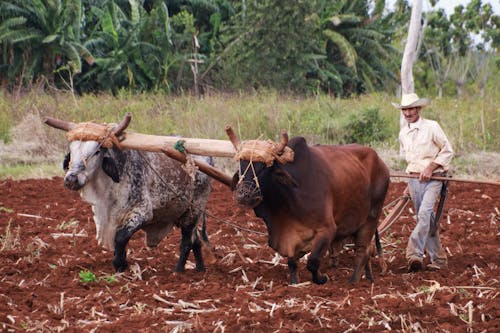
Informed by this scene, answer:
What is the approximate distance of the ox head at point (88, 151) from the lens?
659 centimetres

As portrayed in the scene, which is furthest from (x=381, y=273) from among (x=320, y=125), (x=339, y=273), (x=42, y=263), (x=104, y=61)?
(x=104, y=61)

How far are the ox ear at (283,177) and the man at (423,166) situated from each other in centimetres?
164

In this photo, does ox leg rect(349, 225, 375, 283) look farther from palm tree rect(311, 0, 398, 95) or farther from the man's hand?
palm tree rect(311, 0, 398, 95)

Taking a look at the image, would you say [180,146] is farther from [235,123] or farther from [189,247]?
[235,123]

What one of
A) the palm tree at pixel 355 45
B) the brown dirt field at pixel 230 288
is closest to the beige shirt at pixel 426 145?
the brown dirt field at pixel 230 288

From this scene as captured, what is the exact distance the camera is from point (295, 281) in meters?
6.74

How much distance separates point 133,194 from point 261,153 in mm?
1395

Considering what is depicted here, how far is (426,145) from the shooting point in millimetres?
7648

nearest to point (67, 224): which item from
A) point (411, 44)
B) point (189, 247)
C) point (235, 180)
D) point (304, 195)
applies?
point (189, 247)

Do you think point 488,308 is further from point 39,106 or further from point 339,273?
point 39,106

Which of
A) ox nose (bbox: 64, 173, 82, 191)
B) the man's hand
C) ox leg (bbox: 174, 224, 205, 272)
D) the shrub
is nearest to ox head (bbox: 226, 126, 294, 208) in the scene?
ox nose (bbox: 64, 173, 82, 191)

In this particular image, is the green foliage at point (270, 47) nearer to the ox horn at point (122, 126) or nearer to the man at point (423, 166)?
the man at point (423, 166)

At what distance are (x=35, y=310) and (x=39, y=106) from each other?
40.4 ft

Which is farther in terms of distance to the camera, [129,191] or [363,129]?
[363,129]
